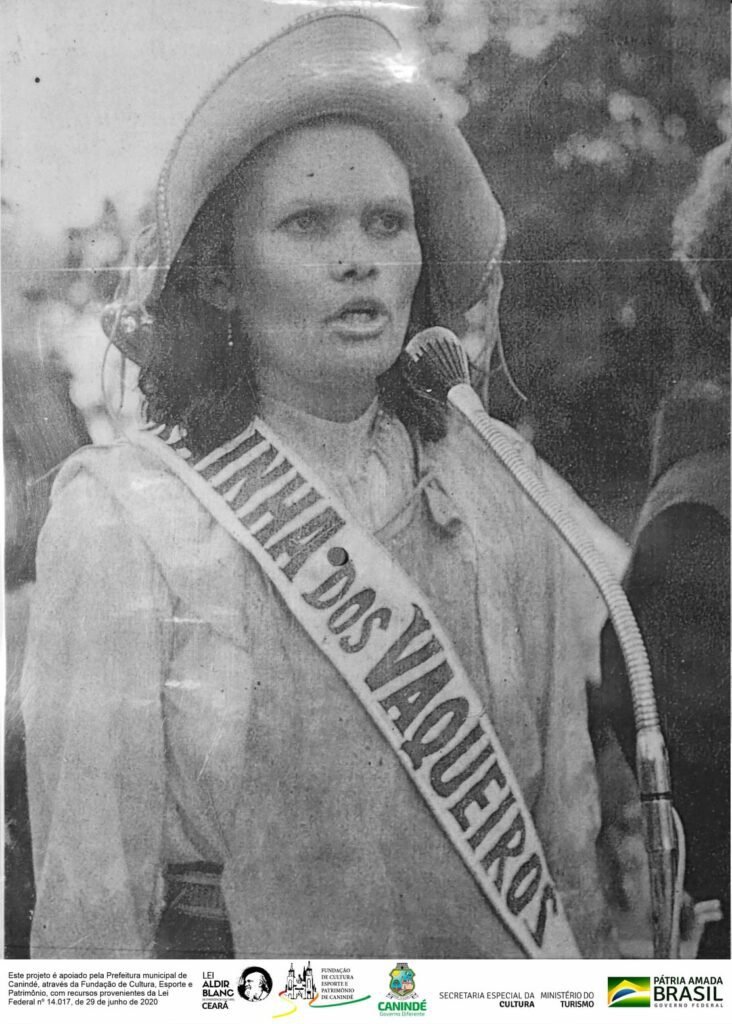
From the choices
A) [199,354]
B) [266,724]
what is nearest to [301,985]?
[266,724]

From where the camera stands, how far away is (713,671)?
3053mm

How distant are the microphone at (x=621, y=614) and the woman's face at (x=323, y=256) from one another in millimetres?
157

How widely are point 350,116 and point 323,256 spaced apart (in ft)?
1.34

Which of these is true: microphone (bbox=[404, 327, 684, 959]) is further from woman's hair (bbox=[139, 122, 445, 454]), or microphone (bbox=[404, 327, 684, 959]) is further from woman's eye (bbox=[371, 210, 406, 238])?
woman's hair (bbox=[139, 122, 445, 454])

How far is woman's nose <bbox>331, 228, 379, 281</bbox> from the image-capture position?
3.04 metres

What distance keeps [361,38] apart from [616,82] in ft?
2.45

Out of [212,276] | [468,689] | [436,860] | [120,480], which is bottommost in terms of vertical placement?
[436,860]

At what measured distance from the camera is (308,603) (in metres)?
3.00

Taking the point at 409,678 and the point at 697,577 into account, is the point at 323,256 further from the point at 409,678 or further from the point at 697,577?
the point at 697,577

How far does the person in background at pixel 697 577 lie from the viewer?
120 inches

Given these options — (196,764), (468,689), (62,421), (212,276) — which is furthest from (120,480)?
(468,689)

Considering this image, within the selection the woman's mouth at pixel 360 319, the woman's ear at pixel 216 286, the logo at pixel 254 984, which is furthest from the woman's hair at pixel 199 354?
the logo at pixel 254 984

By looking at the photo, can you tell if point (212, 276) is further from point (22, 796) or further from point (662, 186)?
point (22, 796)

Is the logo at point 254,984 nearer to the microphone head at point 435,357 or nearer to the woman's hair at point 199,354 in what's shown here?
the woman's hair at point 199,354
